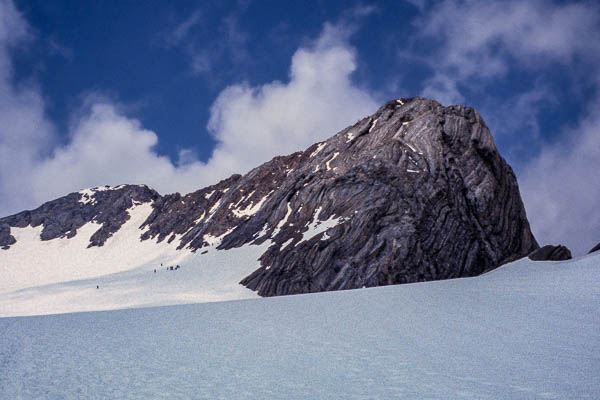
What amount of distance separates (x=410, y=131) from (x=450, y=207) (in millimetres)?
16450

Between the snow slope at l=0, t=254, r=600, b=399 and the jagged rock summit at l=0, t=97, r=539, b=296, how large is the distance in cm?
2289

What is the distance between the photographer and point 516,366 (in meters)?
10.1

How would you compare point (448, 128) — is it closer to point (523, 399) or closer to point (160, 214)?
point (523, 399)

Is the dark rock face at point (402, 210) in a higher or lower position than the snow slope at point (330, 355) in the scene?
higher

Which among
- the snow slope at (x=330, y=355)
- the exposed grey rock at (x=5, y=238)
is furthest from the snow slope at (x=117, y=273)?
the snow slope at (x=330, y=355)

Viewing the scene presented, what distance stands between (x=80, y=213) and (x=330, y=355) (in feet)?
477

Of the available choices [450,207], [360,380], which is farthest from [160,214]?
[360,380]

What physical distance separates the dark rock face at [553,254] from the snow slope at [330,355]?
2162cm

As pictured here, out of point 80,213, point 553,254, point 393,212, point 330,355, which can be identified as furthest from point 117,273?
point 330,355

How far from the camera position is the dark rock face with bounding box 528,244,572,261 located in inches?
1586

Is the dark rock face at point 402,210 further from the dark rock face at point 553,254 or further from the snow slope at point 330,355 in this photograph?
the snow slope at point 330,355

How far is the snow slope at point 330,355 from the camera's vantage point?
884 cm

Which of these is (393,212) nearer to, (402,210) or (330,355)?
(402,210)

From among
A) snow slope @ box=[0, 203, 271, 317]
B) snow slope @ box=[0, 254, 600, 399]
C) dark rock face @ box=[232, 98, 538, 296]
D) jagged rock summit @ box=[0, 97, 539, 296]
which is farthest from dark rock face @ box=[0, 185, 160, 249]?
snow slope @ box=[0, 254, 600, 399]
